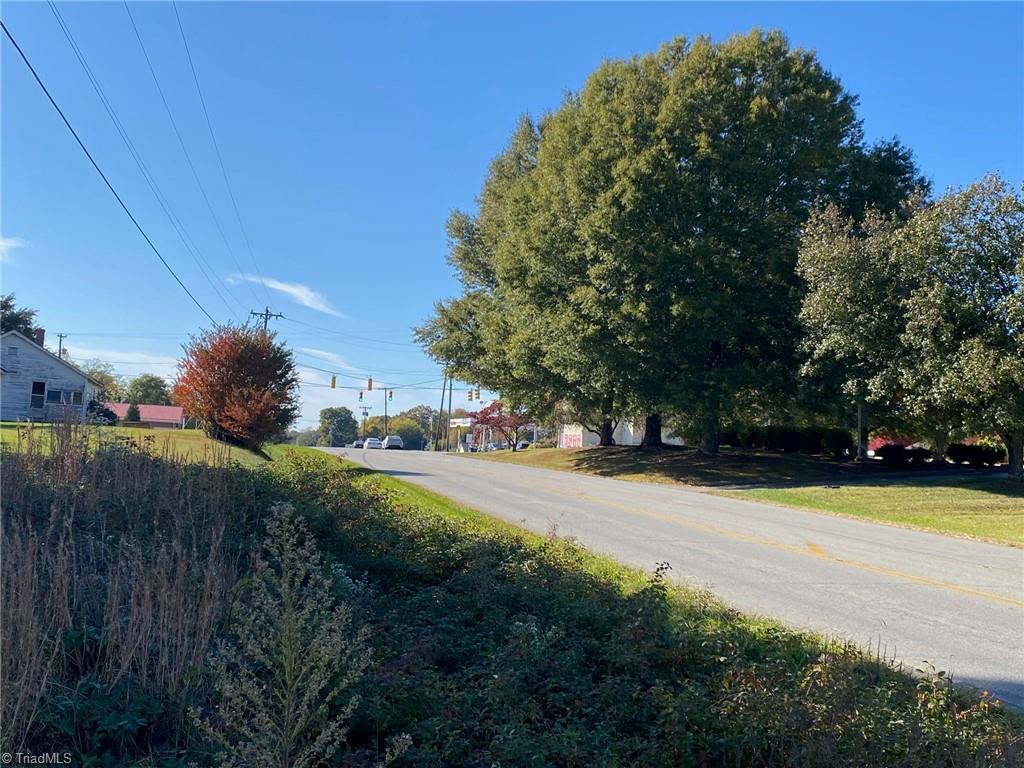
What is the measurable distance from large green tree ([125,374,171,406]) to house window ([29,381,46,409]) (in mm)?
55597

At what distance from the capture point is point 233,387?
76.0ft

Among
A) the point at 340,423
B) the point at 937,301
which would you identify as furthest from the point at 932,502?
the point at 340,423

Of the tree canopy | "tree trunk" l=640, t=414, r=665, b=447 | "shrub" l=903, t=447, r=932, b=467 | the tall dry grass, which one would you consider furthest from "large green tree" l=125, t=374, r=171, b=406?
the tall dry grass

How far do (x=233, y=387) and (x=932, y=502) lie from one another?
2017 centimetres

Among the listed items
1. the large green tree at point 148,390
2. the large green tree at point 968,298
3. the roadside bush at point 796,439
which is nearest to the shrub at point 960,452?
the roadside bush at point 796,439

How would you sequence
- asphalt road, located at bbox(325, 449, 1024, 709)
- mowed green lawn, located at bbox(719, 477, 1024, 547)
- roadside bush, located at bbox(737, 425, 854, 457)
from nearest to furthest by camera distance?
asphalt road, located at bbox(325, 449, 1024, 709) → mowed green lawn, located at bbox(719, 477, 1024, 547) → roadside bush, located at bbox(737, 425, 854, 457)

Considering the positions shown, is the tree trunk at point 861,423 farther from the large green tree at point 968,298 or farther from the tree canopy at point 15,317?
the tree canopy at point 15,317

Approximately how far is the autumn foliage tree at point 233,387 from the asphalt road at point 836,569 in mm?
7517

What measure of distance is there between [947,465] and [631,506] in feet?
81.5

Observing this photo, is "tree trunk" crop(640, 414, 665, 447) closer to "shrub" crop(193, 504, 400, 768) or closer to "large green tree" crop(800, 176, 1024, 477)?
"large green tree" crop(800, 176, 1024, 477)

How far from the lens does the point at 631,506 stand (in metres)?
16.9

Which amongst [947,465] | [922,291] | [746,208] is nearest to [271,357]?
[746,208]

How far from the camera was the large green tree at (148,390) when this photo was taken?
9862 centimetres

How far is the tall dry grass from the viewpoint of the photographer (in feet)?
12.7
